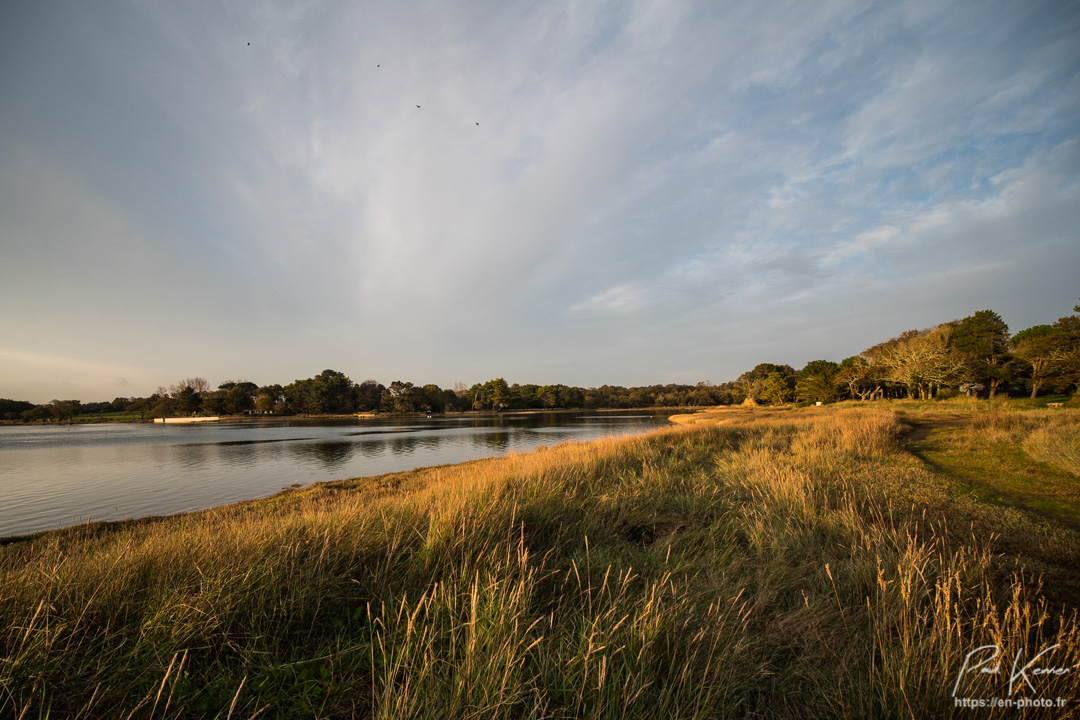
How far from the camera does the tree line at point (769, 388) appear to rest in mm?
39656

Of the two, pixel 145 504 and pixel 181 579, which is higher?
pixel 181 579

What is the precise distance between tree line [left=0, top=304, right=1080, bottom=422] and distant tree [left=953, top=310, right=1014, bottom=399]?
0.34ft

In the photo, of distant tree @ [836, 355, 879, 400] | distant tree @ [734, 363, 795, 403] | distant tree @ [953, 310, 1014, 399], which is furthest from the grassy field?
distant tree @ [734, 363, 795, 403]

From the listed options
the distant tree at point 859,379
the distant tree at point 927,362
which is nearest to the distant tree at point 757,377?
the distant tree at point 859,379

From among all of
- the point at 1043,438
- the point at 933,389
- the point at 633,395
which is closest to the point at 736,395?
the point at 633,395

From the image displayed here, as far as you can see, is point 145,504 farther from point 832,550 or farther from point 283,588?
point 832,550

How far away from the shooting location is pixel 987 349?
41.1 meters

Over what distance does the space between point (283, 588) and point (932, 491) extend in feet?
29.2

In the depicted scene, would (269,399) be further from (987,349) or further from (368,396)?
(987,349)

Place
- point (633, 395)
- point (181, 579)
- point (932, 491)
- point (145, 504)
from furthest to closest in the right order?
point (633, 395) < point (145, 504) < point (932, 491) < point (181, 579)

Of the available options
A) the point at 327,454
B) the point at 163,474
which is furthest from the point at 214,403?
the point at 163,474

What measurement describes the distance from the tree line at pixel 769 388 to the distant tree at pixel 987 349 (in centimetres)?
10

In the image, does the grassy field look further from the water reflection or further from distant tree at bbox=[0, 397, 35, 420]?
distant tree at bbox=[0, 397, 35, 420]

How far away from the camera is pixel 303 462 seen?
→ 22625 millimetres
